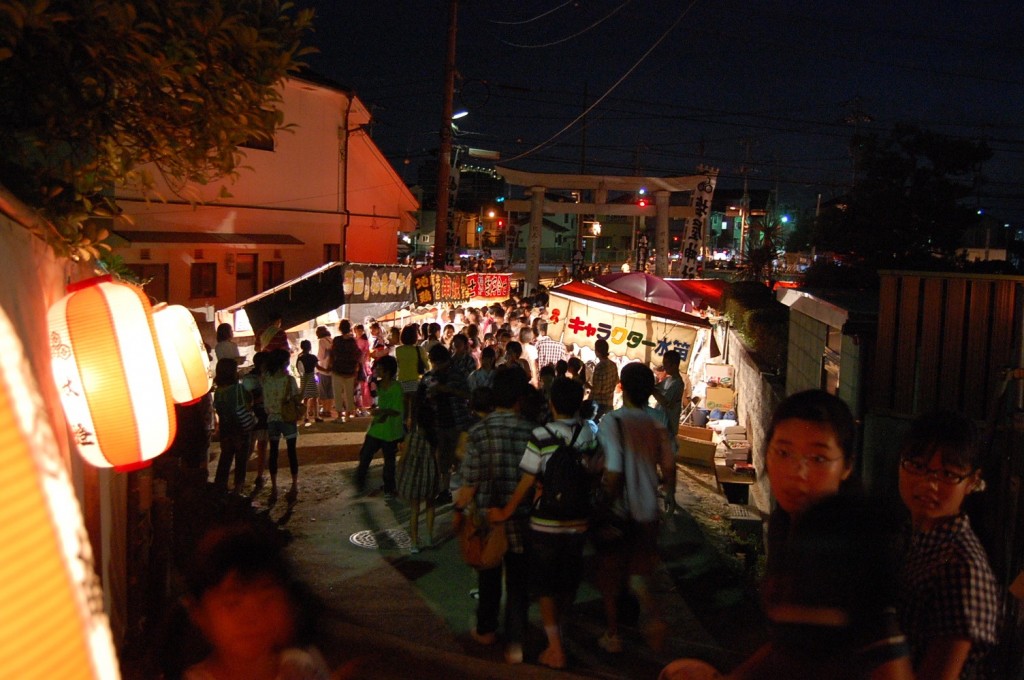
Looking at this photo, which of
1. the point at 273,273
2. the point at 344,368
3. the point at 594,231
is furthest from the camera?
the point at 594,231

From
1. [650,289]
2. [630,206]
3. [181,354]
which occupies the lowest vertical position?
[181,354]

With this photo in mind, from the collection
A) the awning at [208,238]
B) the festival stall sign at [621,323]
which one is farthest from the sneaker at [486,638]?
the awning at [208,238]

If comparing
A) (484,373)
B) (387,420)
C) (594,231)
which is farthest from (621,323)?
(594,231)

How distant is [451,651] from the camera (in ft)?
19.9

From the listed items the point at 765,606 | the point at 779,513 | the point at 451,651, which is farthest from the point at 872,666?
the point at 451,651

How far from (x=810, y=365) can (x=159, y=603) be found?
709 centimetres

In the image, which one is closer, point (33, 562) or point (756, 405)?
point (33, 562)

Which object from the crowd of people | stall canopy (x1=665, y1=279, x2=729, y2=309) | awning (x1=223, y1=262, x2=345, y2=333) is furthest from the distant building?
stall canopy (x1=665, y1=279, x2=729, y2=309)

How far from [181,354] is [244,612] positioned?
4625 millimetres

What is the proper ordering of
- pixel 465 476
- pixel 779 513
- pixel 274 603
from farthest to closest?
pixel 465 476
pixel 779 513
pixel 274 603

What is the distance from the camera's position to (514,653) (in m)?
5.81

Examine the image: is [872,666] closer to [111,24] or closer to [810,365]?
[111,24]

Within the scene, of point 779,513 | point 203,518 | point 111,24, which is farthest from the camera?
point 203,518

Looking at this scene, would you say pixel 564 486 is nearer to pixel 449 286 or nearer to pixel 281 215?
pixel 449 286
